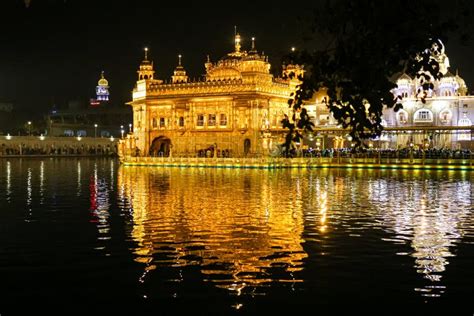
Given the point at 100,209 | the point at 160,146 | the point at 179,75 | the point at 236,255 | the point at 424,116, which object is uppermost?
the point at 179,75

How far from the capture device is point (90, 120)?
16275cm

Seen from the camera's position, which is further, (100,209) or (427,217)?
(100,209)

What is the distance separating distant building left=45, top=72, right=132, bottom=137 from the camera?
149 metres

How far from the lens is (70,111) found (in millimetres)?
164875

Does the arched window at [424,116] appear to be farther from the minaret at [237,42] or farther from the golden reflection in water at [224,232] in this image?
the golden reflection in water at [224,232]

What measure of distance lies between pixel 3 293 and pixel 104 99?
168941 millimetres

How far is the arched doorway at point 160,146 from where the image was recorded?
7889 cm

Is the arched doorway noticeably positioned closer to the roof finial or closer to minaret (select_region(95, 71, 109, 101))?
the roof finial

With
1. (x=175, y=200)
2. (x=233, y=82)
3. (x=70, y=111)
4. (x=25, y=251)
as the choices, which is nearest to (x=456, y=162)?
(x=233, y=82)

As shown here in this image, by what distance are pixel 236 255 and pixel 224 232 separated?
12.1 feet

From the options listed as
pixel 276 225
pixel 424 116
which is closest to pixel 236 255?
pixel 276 225

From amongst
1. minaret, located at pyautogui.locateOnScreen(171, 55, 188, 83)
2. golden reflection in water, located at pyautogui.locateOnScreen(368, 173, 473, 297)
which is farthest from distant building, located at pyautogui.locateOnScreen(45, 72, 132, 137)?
golden reflection in water, located at pyautogui.locateOnScreen(368, 173, 473, 297)

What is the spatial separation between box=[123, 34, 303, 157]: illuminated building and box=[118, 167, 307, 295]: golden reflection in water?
35.2 meters

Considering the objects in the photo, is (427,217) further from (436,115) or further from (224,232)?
(436,115)
